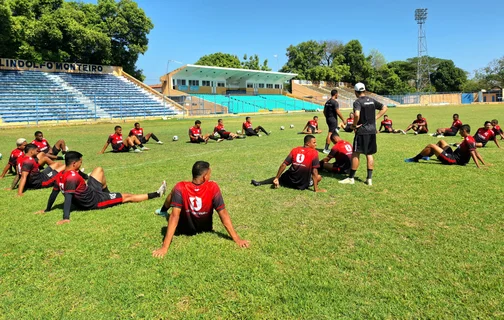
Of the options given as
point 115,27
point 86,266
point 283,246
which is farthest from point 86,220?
point 115,27

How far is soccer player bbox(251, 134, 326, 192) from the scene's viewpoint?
271 inches

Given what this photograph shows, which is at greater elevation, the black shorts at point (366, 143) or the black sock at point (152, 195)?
the black shorts at point (366, 143)

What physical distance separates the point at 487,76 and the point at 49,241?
11819cm

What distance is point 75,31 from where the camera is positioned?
130 feet

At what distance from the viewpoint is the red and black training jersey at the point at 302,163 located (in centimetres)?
685

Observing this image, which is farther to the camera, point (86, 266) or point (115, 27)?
point (115, 27)

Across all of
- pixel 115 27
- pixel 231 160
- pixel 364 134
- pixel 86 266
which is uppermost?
pixel 115 27

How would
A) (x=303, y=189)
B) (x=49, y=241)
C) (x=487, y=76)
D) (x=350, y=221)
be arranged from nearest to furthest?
(x=49, y=241), (x=350, y=221), (x=303, y=189), (x=487, y=76)

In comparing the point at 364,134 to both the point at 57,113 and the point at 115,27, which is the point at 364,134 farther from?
the point at 115,27

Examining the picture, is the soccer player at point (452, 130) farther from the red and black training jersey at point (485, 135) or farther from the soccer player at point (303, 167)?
the soccer player at point (303, 167)

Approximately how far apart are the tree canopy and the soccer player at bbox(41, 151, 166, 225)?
3496 cm

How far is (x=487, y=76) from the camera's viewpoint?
96.9 m

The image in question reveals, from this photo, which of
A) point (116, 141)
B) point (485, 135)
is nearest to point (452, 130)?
point (485, 135)

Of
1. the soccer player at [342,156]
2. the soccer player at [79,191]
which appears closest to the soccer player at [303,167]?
the soccer player at [342,156]
